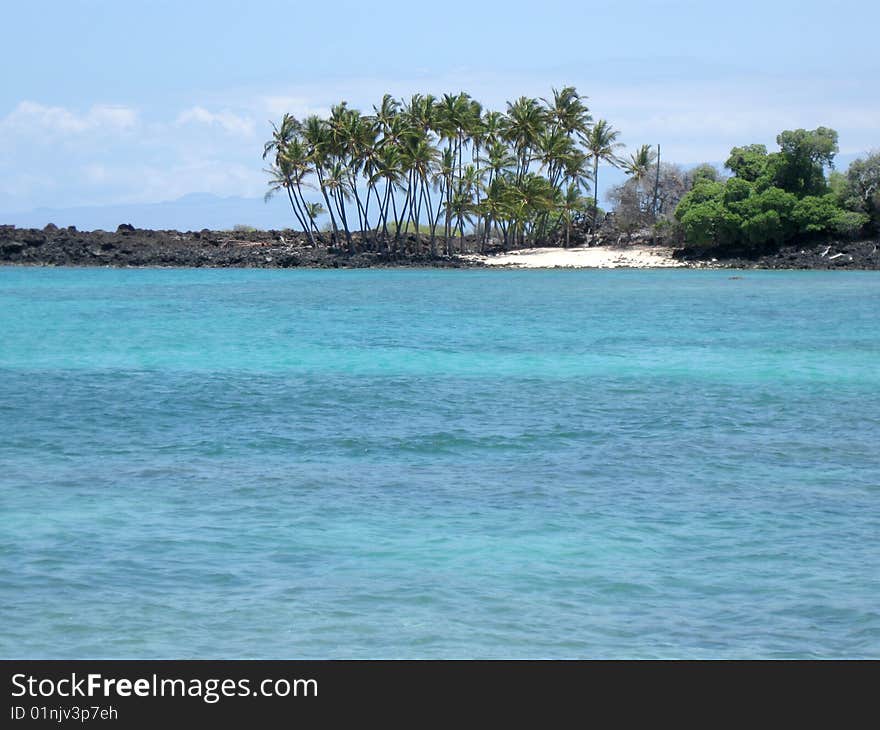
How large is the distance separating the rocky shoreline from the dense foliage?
50.2 inches

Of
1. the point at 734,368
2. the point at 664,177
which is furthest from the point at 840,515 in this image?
the point at 664,177

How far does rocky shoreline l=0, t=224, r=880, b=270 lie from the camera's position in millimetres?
76750

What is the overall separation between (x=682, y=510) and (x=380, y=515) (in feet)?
10.4

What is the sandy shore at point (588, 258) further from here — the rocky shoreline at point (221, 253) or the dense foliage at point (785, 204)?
the dense foliage at point (785, 204)

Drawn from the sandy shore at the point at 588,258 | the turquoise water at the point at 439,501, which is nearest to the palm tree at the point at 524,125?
the sandy shore at the point at 588,258

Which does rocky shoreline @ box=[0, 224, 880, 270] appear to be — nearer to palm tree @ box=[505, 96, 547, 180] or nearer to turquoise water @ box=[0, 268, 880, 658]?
palm tree @ box=[505, 96, 547, 180]

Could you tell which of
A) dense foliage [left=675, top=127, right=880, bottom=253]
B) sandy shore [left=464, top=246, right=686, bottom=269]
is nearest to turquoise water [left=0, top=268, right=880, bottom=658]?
dense foliage [left=675, top=127, right=880, bottom=253]

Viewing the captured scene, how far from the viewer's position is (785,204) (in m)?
74.6

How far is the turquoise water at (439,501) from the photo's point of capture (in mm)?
8711

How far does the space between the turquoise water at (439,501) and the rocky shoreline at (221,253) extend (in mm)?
49425

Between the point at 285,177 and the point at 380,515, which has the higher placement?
the point at 285,177

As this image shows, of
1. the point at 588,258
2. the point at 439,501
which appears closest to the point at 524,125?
the point at 588,258

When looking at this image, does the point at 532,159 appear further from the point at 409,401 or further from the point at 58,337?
the point at 409,401

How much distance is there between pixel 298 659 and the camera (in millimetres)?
8070
